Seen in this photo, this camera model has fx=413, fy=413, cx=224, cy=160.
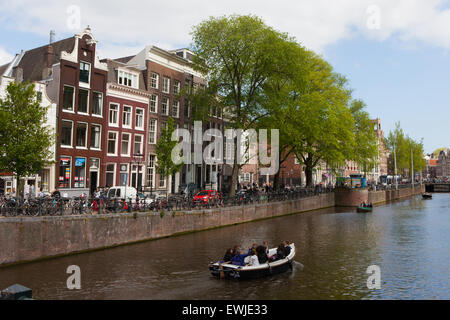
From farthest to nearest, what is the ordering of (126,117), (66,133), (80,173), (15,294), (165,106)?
(165,106)
(126,117)
(80,173)
(66,133)
(15,294)

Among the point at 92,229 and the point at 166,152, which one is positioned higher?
the point at 166,152

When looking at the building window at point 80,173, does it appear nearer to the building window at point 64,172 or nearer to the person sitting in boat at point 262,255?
the building window at point 64,172

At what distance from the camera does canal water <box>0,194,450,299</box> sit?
667 inches

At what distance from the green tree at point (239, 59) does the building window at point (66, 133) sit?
14.4m

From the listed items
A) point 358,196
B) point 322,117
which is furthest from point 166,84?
point 358,196

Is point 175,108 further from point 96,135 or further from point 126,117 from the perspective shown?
point 96,135

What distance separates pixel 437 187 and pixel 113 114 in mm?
100261

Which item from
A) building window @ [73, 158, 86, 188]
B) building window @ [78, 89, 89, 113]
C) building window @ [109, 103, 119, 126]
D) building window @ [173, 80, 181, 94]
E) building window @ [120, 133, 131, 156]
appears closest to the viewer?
building window @ [73, 158, 86, 188]

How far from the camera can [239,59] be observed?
137 feet

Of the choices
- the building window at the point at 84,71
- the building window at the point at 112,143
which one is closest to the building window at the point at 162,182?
the building window at the point at 112,143

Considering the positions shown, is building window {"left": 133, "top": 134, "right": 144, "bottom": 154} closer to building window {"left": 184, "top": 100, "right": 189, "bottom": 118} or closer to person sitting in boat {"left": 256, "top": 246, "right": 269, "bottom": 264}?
building window {"left": 184, "top": 100, "right": 189, "bottom": 118}

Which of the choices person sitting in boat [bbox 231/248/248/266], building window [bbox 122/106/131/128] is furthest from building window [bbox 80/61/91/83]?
person sitting in boat [bbox 231/248/248/266]

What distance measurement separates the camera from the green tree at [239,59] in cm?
4066

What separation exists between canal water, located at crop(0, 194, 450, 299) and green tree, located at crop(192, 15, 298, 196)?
49.8 feet
